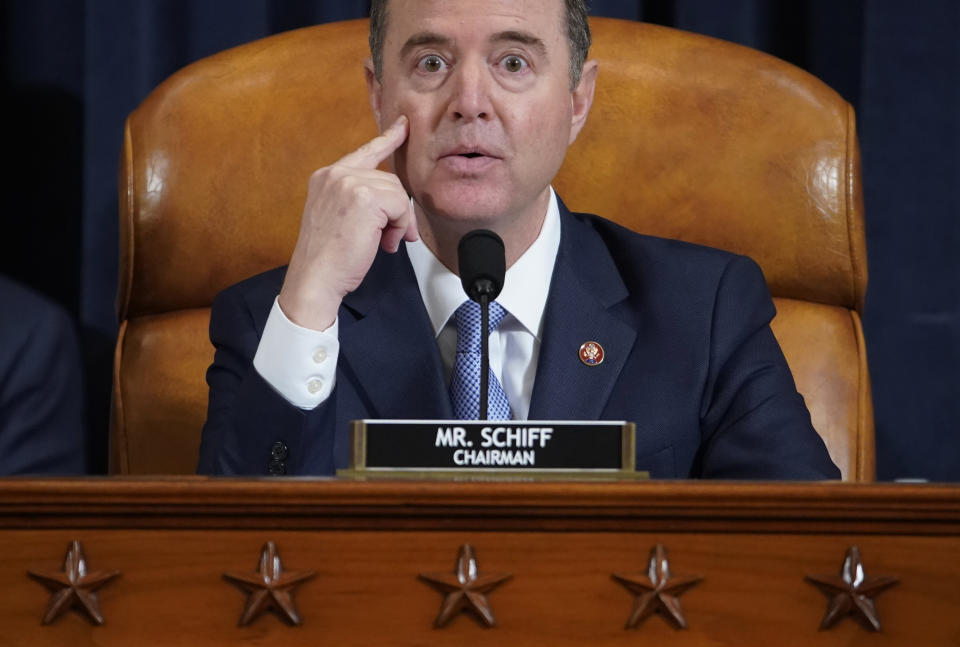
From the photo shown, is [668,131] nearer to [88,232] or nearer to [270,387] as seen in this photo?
[270,387]

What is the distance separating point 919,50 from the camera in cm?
A: 207

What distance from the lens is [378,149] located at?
154cm

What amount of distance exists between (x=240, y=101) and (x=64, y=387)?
1.56 ft

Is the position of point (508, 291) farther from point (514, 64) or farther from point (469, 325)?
point (514, 64)

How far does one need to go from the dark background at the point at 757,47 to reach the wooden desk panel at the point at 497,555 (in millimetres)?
1305

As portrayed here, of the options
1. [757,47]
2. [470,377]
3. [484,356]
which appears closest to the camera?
[484,356]

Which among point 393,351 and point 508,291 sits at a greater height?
point 508,291

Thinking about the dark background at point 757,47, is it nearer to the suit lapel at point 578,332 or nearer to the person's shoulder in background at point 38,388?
the person's shoulder in background at point 38,388

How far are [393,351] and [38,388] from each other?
0.58 meters

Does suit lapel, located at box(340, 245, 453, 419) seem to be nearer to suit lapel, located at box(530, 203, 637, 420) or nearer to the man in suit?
the man in suit

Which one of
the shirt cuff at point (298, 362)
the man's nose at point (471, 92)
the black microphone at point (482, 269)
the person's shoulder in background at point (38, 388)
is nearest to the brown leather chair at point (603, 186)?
the person's shoulder in background at point (38, 388)

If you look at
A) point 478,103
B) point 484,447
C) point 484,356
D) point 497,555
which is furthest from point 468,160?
point 497,555

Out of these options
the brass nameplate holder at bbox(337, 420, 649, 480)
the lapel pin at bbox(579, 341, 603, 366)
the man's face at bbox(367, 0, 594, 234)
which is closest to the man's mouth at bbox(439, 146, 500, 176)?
the man's face at bbox(367, 0, 594, 234)

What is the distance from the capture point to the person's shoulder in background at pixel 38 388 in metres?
1.78
